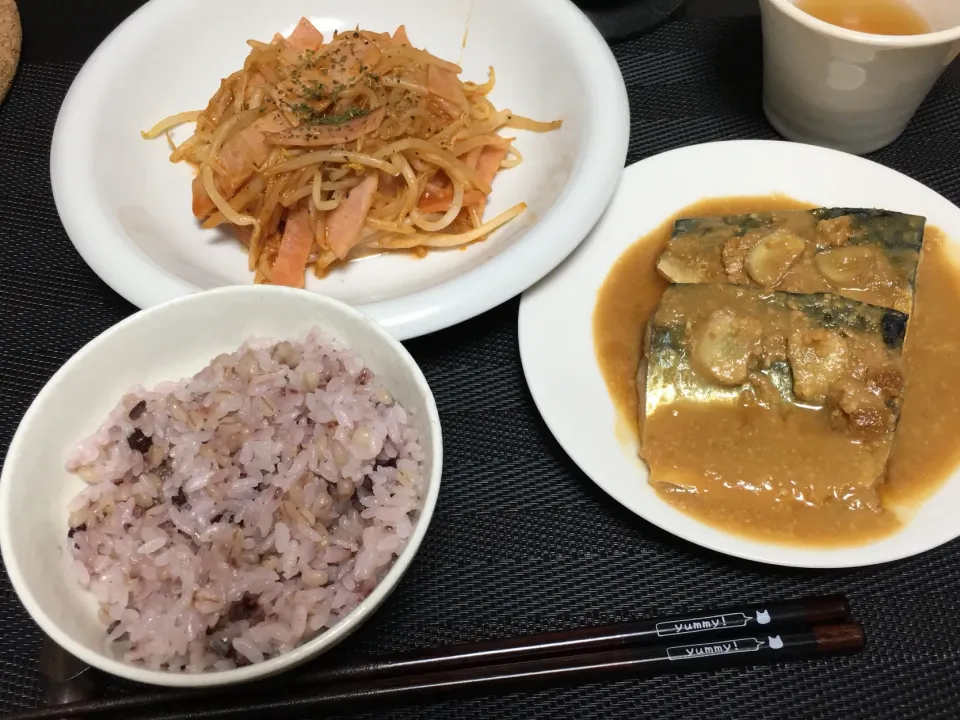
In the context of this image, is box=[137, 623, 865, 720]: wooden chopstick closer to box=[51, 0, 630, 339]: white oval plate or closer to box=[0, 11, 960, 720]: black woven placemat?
box=[0, 11, 960, 720]: black woven placemat

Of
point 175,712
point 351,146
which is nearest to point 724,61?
point 351,146

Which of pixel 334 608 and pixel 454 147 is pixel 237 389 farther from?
pixel 454 147

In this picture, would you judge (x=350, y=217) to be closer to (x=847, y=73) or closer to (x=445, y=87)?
(x=445, y=87)

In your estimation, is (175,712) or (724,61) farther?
(724,61)

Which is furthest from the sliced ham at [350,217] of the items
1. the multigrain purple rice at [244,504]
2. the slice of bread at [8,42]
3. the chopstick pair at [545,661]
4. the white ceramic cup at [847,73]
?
the slice of bread at [8,42]

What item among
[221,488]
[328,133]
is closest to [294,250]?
[328,133]

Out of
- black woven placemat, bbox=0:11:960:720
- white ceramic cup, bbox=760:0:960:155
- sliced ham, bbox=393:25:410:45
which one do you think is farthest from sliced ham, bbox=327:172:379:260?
white ceramic cup, bbox=760:0:960:155

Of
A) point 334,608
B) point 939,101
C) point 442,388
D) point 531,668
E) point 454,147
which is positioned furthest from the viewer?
point 939,101
